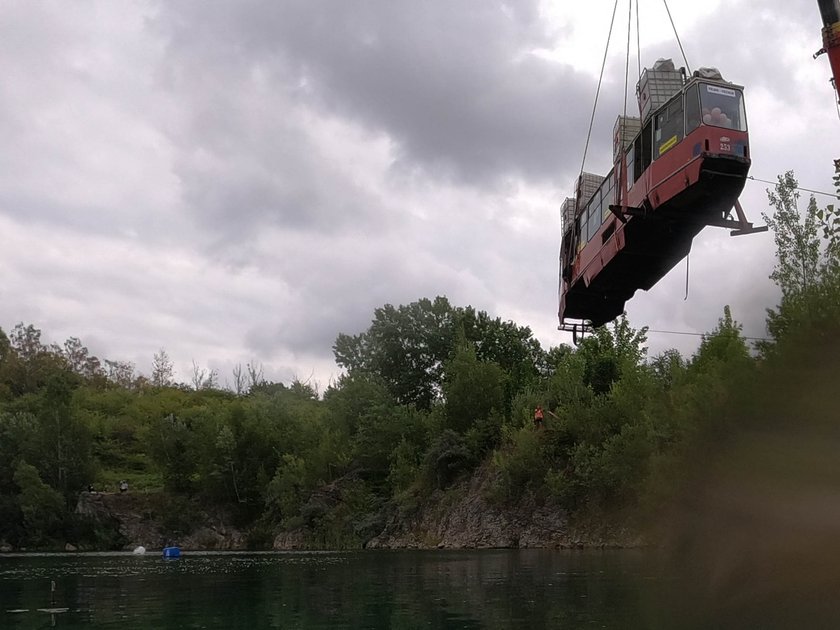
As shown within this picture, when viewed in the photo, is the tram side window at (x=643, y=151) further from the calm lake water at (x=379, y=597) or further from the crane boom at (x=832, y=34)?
the calm lake water at (x=379, y=597)

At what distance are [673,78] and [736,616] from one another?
1532cm

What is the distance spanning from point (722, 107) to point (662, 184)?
242 cm

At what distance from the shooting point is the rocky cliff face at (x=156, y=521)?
80.4 m

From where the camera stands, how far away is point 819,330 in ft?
87.0

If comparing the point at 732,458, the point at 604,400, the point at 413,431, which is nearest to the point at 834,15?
the point at 732,458

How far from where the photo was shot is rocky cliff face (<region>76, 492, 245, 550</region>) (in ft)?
264

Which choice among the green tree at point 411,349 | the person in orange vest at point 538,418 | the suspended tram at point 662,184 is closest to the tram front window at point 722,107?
the suspended tram at point 662,184

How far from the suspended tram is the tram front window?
0.08ft

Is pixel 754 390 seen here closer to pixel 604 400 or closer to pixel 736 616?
pixel 736 616

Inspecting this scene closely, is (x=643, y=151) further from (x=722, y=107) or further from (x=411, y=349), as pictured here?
(x=411, y=349)

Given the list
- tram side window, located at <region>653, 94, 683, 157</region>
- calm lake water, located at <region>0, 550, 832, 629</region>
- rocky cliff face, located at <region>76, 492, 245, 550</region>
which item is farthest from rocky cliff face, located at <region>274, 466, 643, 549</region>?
tram side window, located at <region>653, 94, 683, 157</region>

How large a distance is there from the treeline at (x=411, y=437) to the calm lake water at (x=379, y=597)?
380 inches

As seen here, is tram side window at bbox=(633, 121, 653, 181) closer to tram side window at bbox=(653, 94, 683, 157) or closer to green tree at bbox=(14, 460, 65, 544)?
tram side window at bbox=(653, 94, 683, 157)

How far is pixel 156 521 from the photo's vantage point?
82.4 metres
